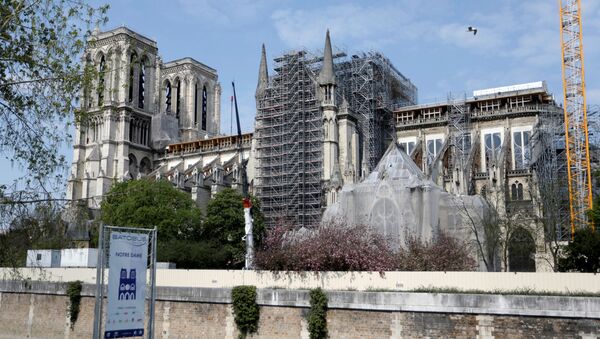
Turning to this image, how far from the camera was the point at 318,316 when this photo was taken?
20.2 metres

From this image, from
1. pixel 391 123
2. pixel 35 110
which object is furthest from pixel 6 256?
pixel 391 123

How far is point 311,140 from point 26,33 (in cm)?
3812

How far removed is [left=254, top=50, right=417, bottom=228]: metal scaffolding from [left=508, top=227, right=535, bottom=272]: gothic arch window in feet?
43.7

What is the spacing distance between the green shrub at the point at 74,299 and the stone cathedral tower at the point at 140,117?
27.6 m

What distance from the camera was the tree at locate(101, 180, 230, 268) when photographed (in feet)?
130

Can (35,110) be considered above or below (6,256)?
above

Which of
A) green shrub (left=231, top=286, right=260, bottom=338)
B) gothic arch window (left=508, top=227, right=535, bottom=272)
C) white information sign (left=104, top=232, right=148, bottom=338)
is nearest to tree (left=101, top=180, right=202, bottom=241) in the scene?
gothic arch window (left=508, top=227, right=535, bottom=272)

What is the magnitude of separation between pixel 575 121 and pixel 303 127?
66.1 ft

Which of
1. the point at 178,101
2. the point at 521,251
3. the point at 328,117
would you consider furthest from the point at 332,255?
the point at 178,101

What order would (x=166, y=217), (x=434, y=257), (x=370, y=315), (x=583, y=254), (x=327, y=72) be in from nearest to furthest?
(x=370, y=315)
(x=434, y=257)
(x=583, y=254)
(x=166, y=217)
(x=327, y=72)

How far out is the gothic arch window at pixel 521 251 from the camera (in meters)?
38.6

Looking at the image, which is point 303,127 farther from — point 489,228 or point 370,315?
point 370,315

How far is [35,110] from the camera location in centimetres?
1300

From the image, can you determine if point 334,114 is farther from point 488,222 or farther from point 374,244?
point 374,244
